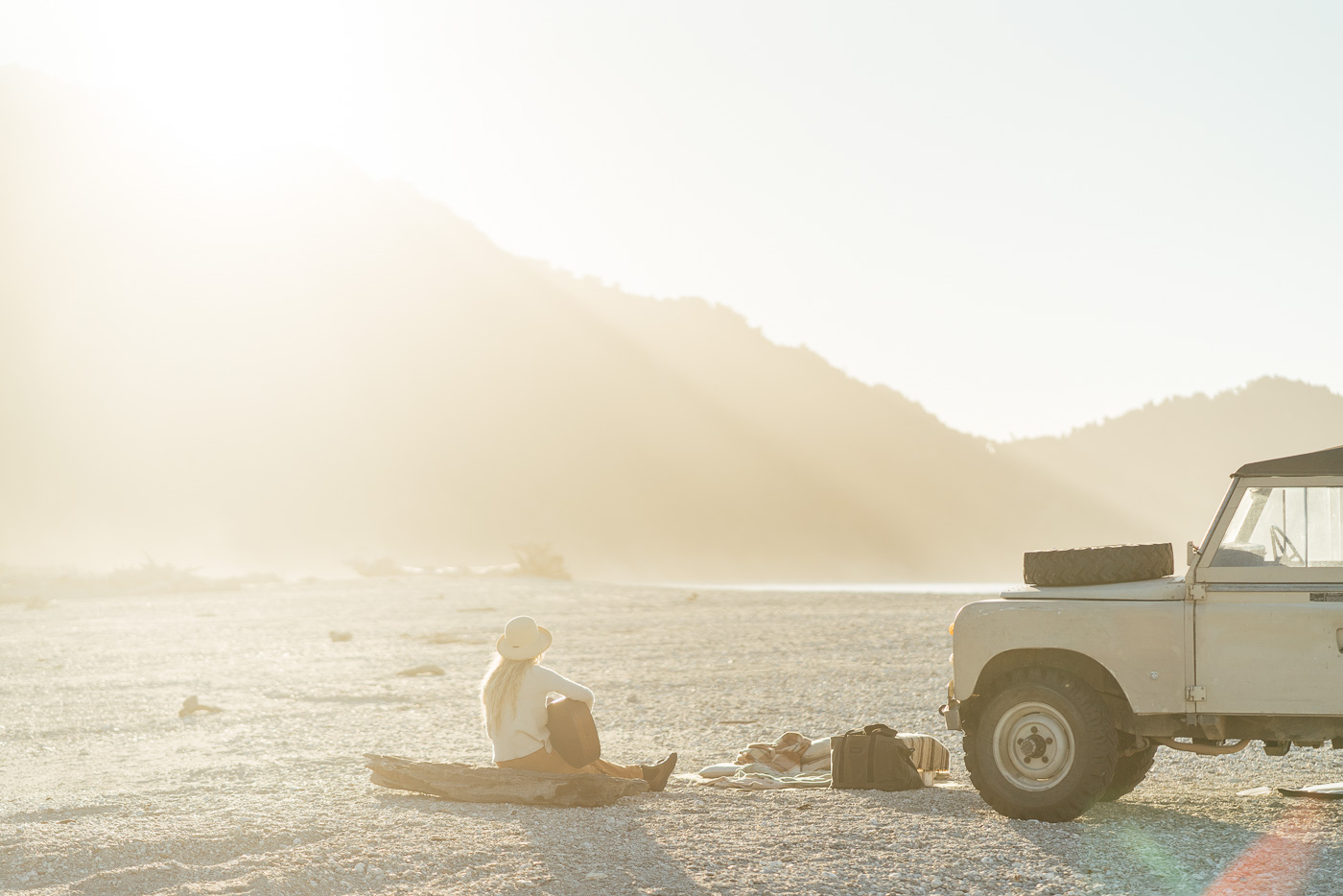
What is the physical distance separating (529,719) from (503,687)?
0.35 m

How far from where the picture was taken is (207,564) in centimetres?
10856

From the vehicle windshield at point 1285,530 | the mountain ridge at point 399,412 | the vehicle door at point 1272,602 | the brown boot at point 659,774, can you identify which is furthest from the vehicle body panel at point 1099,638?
the mountain ridge at point 399,412

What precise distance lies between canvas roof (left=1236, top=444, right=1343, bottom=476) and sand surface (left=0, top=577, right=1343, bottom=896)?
8.18 feet

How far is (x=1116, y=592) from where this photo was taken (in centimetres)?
884

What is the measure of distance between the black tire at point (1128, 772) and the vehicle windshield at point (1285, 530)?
1.98 meters

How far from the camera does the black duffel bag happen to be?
34.2ft

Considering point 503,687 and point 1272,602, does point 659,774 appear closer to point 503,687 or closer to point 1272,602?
point 503,687

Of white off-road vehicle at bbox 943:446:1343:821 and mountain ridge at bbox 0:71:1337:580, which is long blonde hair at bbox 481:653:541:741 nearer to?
white off-road vehicle at bbox 943:446:1343:821

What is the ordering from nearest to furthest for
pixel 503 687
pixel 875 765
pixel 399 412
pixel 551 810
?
pixel 551 810, pixel 503 687, pixel 875 765, pixel 399 412

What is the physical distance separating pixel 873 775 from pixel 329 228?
500 feet

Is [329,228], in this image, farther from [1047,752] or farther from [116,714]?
[1047,752]

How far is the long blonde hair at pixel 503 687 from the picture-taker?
10.2 meters

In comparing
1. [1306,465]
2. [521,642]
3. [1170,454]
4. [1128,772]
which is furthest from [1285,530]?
[1170,454]

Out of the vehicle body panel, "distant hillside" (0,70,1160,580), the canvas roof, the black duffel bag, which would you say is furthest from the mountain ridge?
the canvas roof
